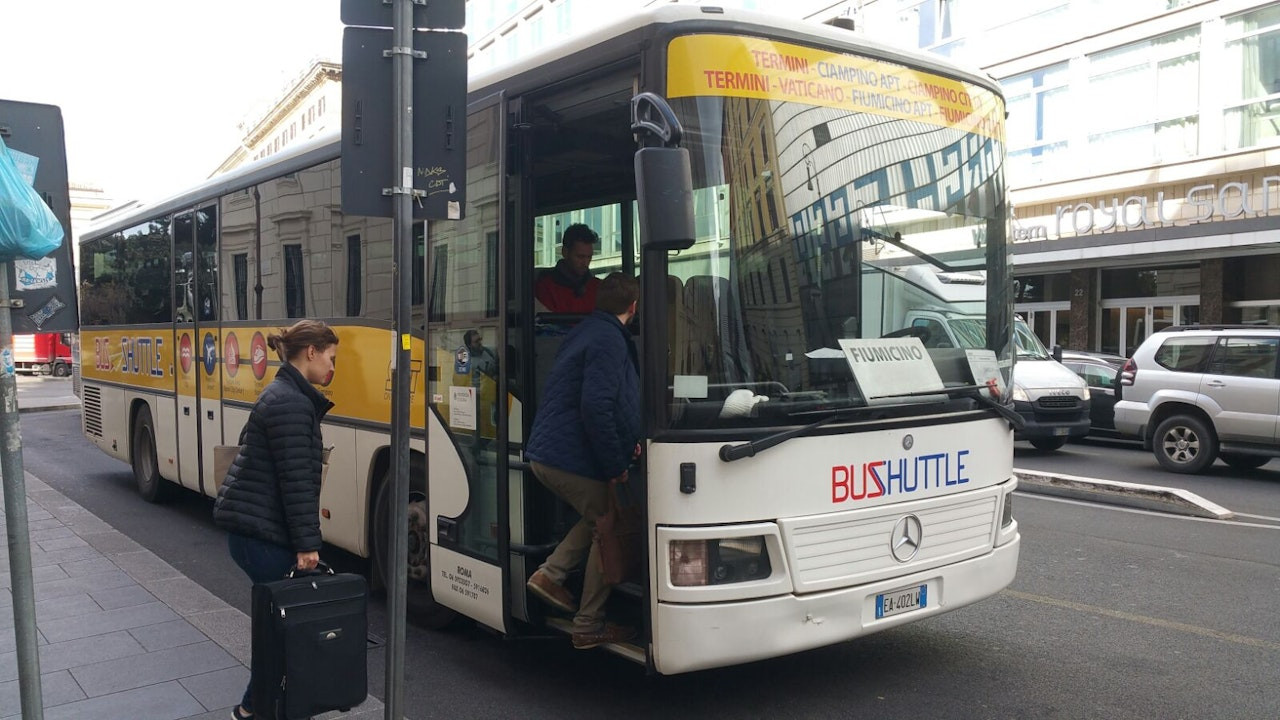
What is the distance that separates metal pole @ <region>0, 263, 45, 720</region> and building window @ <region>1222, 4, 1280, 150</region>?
23.5 metres

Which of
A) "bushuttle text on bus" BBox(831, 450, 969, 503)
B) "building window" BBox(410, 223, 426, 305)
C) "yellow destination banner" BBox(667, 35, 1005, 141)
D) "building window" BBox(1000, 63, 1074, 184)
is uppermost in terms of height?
"building window" BBox(1000, 63, 1074, 184)

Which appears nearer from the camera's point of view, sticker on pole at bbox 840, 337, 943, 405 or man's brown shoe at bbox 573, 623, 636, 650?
sticker on pole at bbox 840, 337, 943, 405

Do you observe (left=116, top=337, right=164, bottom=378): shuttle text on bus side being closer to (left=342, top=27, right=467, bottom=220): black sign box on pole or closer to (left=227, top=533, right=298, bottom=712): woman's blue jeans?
(left=227, top=533, right=298, bottom=712): woman's blue jeans

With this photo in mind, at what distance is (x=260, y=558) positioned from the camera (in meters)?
4.25

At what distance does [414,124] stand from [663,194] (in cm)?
99

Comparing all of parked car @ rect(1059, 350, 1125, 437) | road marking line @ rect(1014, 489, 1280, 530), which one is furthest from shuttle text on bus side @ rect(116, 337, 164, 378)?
parked car @ rect(1059, 350, 1125, 437)

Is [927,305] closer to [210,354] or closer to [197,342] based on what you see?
[210,354]

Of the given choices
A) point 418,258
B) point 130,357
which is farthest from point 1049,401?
point 130,357

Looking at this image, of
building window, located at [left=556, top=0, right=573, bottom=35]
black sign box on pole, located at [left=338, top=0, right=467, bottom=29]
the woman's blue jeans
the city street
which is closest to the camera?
black sign box on pole, located at [left=338, top=0, right=467, bottom=29]

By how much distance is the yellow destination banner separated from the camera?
14.6 feet

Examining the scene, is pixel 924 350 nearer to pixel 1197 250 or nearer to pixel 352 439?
pixel 352 439

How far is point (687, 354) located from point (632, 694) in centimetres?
190

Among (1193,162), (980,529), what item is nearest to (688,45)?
(980,529)

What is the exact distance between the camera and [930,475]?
197 inches
